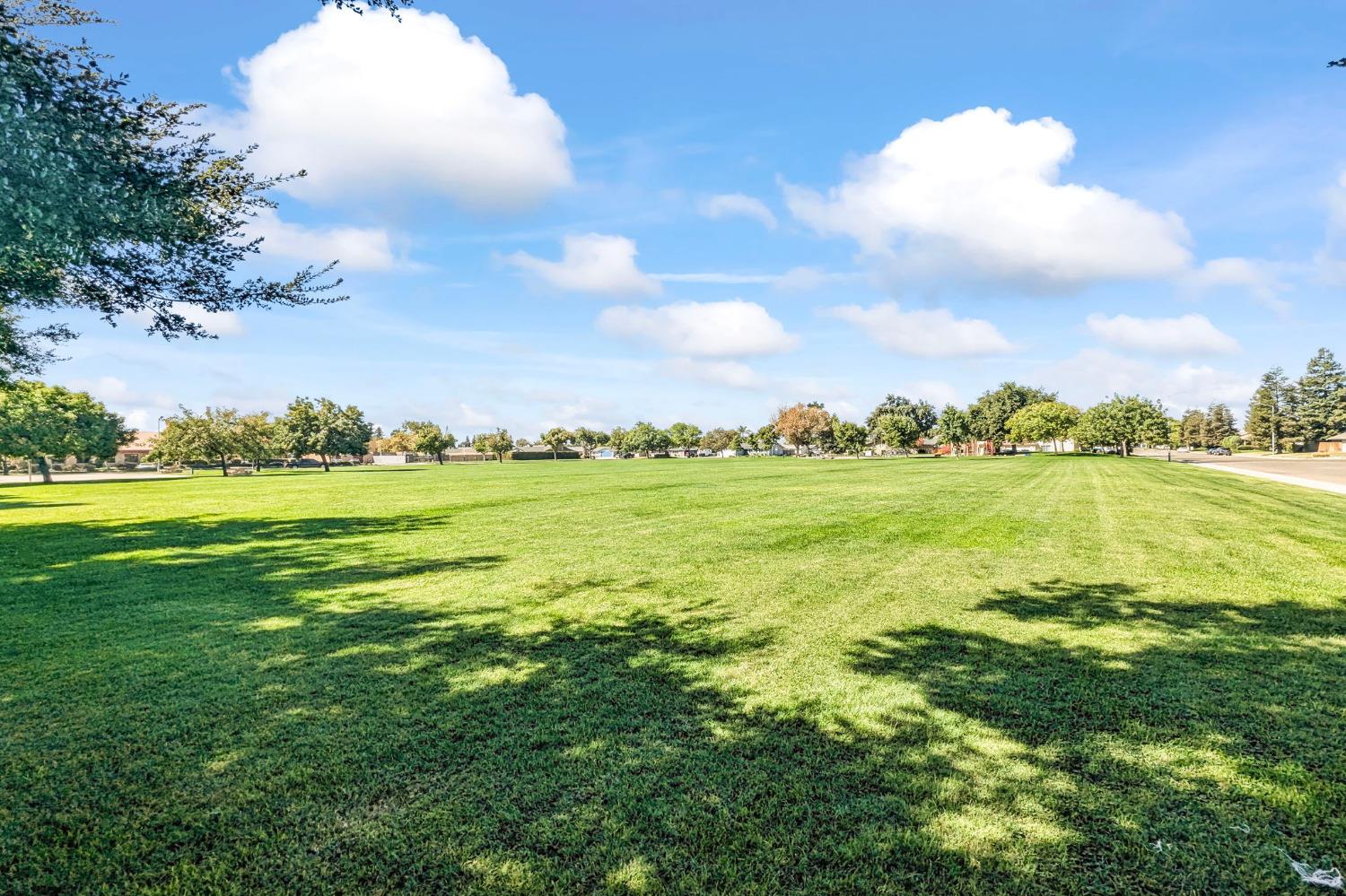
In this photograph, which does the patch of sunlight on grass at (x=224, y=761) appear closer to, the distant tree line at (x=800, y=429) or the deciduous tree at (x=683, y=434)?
the distant tree line at (x=800, y=429)

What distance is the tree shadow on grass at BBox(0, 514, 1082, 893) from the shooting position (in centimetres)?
295

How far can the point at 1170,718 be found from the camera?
14.8 ft

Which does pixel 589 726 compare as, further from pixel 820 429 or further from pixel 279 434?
pixel 820 429

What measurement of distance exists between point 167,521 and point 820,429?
117 m

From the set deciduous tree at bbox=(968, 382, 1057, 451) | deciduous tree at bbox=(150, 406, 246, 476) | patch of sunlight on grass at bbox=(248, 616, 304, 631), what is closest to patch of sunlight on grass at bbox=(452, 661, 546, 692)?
patch of sunlight on grass at bbox=(248, 616, 304, 631)

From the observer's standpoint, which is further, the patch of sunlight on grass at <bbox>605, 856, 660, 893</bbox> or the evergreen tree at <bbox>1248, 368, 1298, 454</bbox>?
the evergreen tree at <bbox>1248, 368, 1298, 454</bbox>

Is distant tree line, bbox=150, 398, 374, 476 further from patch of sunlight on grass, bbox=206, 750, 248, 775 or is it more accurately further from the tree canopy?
the tree canopy

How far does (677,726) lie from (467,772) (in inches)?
59.1

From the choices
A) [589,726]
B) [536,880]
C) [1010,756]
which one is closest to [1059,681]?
[1010,756]

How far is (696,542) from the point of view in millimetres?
12469

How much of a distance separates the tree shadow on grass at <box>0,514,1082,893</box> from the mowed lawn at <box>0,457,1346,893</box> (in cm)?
2

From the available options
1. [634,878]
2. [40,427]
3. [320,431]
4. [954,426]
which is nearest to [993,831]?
[634,878]

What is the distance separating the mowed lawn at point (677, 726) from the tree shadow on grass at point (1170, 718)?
0.08 feet

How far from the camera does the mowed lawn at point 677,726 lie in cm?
302
